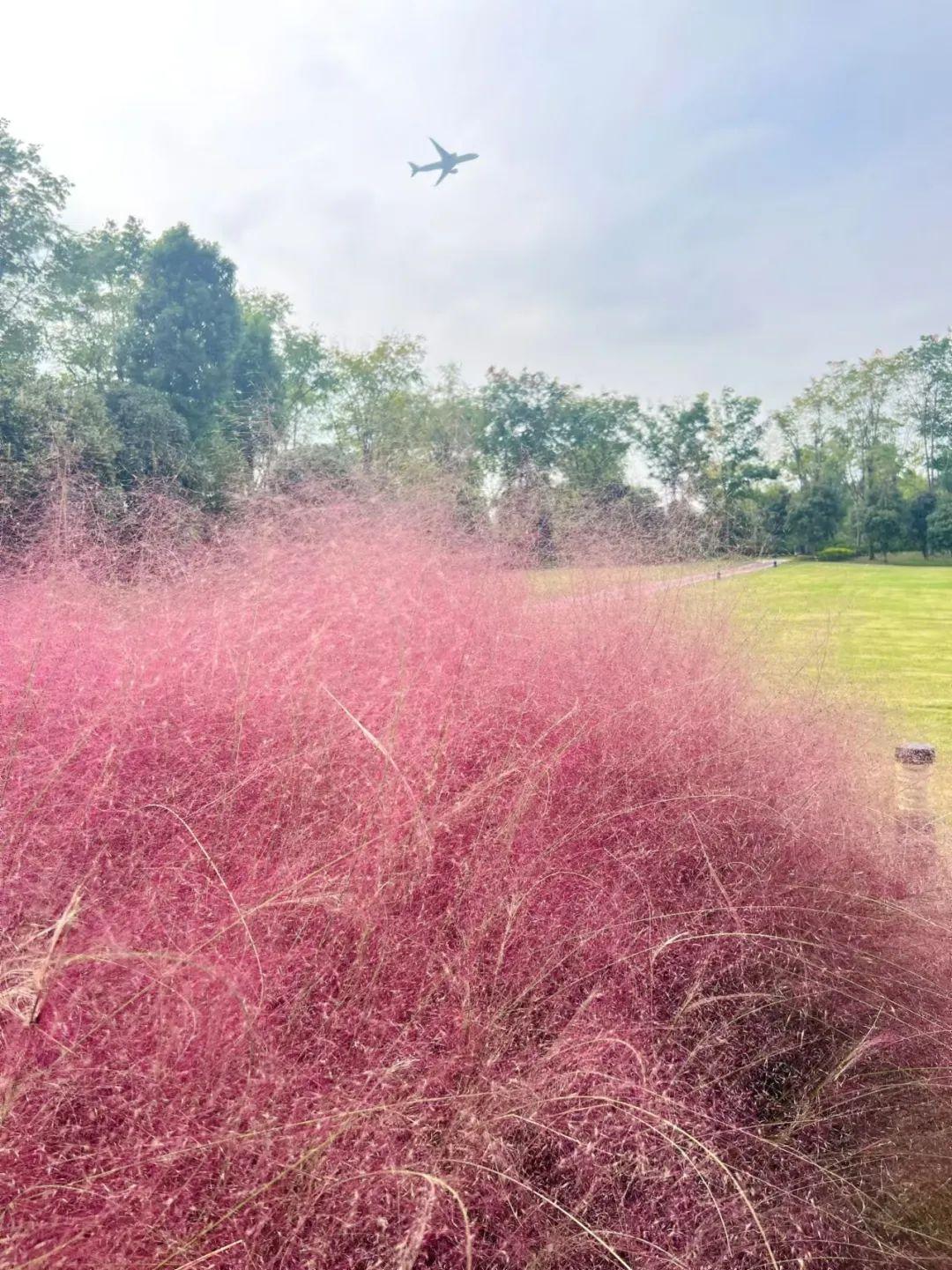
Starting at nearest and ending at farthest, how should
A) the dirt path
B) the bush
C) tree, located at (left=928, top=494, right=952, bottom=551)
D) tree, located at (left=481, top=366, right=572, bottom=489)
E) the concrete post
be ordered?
the concrete post, the dirt path, tree, located at (left=481, top=366, right=572, bottom=489), tree, located at (left=928, top=494, right=952, bottom=551), the bush

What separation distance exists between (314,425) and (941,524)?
979 inches

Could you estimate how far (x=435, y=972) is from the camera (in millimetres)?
1207

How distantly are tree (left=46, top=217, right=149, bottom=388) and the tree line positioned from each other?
32mm

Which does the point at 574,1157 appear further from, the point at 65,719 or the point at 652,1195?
the point at 65,719

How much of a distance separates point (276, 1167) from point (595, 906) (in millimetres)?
708

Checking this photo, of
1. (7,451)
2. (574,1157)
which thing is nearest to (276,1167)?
(574,1157)

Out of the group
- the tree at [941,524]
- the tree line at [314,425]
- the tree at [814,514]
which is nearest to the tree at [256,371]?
the tree line at [314,425]

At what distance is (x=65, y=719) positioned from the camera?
1.71 metres

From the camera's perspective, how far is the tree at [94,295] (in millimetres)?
9984

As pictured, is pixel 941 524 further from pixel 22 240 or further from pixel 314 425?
pixel 22 240

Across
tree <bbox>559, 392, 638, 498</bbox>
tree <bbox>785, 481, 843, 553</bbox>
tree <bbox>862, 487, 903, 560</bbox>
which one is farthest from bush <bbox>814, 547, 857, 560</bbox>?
tree <bbox>559, 392, 638, 498</bbox>

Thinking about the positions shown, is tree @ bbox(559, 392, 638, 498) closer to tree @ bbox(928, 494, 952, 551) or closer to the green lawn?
the green lawn

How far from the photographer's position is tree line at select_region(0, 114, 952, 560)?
399 cm

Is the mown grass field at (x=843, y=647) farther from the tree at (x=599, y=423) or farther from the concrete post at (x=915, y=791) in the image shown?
the tree at (x=599, y=423)
